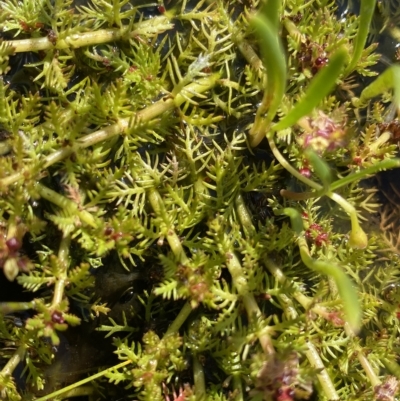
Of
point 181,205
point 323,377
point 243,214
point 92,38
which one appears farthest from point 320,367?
point 92,38

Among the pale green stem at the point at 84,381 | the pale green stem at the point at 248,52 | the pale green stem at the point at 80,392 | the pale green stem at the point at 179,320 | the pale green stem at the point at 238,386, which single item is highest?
the pale green stem at the point at 248,52

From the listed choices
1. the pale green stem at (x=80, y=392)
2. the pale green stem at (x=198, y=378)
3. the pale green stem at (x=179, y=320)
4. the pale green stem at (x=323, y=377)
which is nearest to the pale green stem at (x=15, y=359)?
the pale green stem at (x=80, y=392)

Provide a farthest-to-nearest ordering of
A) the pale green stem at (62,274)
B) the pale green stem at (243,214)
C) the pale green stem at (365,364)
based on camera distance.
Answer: the pale green stem at (243,214) < the pale green stem at (365,364) < the pale green stem at (62,274)

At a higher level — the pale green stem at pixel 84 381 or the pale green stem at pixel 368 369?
the pale green stem at pixel 368 369

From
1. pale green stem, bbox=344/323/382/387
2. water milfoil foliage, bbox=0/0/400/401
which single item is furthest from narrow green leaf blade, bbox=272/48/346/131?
pale green stem, bbox=344/323/382/387

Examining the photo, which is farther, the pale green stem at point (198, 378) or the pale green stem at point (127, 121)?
the pale green stem at point (198, 378)

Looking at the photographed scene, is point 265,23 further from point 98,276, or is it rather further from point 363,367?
point 363,367

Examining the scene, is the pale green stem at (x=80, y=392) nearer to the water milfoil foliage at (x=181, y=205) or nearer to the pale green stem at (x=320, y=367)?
the water milfoil foliage at (x=181, y=205)

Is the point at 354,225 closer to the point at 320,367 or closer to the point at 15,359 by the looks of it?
the point at 320,367
